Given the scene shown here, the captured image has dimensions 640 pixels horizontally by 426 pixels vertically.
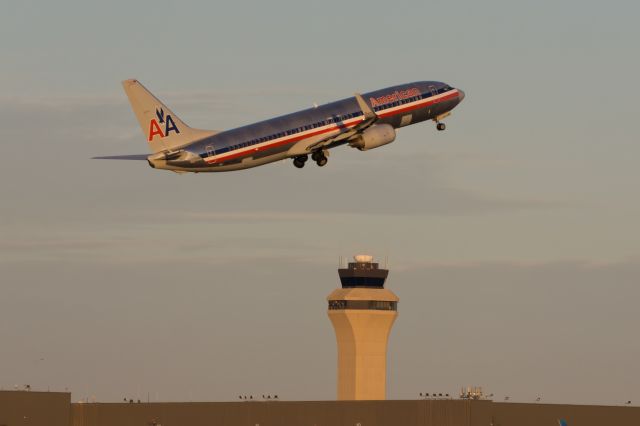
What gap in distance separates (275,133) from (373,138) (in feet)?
31.2

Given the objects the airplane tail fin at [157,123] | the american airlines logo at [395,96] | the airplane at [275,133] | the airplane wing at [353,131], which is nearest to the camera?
the airplane at [275,133]

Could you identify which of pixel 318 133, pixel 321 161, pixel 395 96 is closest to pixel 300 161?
pixel 321 161

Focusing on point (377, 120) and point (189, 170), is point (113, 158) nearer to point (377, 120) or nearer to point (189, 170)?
point (189, 170)

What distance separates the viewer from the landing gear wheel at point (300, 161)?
145 meters

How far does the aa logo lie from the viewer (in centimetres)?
14062

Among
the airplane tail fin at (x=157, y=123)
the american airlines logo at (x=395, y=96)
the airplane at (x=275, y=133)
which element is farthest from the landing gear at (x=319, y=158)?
the airplane tail fin at (x=157, y=123)

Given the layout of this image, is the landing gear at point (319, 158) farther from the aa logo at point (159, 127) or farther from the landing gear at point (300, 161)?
the aa logo at point (159, 127)

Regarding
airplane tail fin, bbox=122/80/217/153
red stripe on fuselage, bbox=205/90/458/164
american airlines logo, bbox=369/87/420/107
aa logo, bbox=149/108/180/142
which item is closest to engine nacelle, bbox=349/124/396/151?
red stripe on fuselage, bbox=205/90/458/164

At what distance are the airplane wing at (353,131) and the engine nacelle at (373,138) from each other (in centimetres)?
51

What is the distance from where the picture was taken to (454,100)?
16000 centimetres

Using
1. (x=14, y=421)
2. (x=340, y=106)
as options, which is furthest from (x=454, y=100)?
(x=14, y=421)

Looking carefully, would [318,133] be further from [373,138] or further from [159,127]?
[159,127]

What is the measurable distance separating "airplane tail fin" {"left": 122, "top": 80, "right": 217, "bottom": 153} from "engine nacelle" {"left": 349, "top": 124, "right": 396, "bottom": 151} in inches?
525

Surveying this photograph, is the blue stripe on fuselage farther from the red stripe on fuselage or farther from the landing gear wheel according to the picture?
the landing gear wheel
